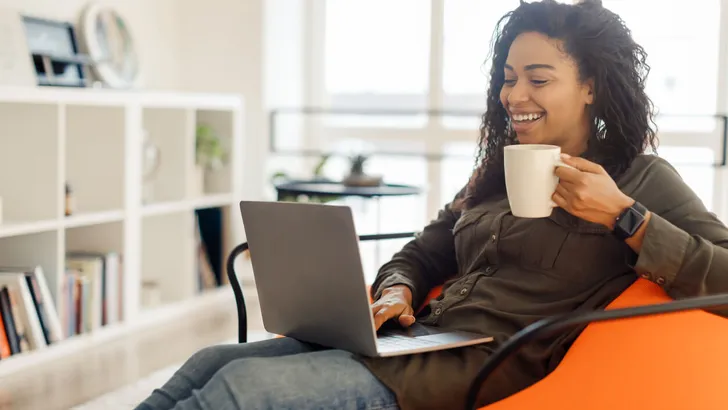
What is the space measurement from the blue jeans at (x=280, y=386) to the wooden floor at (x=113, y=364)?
1.40 meters

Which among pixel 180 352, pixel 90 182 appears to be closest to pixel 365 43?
pixel 90 182

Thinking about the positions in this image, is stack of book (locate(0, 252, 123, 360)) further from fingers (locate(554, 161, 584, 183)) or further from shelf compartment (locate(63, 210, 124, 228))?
fingers (locate(554, 161, 584, 183))

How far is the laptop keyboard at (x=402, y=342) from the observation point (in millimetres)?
1598

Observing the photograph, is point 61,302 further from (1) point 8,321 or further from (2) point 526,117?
(2) point 526,117

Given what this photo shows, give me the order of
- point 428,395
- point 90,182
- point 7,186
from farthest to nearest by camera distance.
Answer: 1. point 90,182
2. point 7,186
3. point 428,395

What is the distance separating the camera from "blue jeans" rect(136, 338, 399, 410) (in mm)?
1444

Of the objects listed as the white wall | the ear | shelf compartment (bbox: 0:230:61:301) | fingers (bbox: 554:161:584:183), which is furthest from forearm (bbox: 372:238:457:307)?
the white wall

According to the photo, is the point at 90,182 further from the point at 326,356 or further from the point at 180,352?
the point at 326,356

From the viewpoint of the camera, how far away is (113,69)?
4.21 metres

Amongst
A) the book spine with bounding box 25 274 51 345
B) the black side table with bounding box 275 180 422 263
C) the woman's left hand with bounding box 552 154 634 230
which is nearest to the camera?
the woman's left hand with bounding box 552 154 634 230

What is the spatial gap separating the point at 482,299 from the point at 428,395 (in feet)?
0.95

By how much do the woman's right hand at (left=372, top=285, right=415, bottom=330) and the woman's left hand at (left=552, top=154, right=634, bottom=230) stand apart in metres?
0.40

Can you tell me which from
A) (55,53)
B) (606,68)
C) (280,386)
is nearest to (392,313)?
(280,386)

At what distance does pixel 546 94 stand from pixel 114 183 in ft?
7.97
